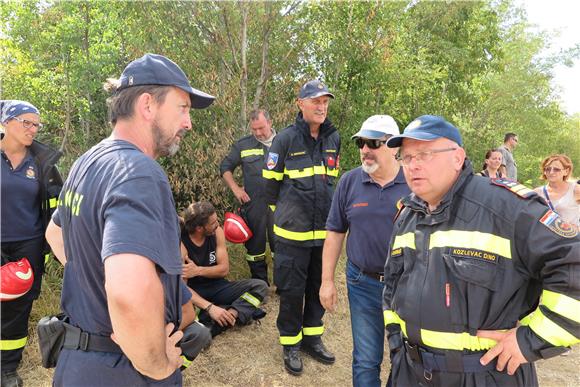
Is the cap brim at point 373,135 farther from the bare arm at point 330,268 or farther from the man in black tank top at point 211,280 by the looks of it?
the man in black tank top at point 211,280

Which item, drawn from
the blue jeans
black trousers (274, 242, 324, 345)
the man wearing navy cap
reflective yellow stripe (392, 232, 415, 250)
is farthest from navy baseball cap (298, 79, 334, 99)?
the man wearing navy cap

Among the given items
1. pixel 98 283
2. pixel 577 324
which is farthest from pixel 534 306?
pixel 98 283

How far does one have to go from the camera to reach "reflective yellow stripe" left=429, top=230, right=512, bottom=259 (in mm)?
1662

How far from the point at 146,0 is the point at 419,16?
7.06 metres

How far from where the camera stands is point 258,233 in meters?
5.14

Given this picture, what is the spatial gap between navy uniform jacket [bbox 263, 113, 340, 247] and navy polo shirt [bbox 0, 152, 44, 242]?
1.98m

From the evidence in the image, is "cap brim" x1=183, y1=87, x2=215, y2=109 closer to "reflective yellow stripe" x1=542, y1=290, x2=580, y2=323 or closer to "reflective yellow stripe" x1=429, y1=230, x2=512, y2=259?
"reflective yellow stripe" x1=429, y1=230, x2=512, y2=259

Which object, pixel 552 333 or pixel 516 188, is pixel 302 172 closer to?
pixel 516 188

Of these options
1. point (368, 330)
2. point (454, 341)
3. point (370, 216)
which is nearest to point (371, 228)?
point (370, 216)

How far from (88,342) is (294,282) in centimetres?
222

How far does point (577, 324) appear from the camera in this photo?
1.55 m

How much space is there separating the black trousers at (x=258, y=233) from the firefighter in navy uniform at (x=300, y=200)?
1.46 m

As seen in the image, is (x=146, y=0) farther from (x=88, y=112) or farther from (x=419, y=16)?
(x=419, y=16)

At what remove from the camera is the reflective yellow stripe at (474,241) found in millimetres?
1662
